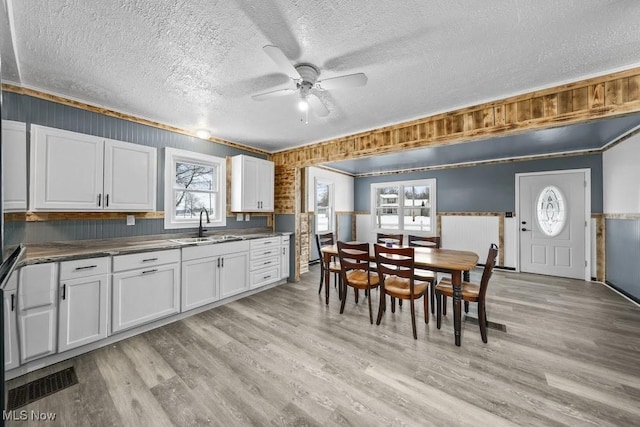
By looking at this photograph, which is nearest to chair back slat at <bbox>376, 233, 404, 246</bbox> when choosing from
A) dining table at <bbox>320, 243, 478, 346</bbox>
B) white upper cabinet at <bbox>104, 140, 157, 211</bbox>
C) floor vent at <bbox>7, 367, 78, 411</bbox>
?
dining table at <bbox>320, 243, 478, 346</bbox>

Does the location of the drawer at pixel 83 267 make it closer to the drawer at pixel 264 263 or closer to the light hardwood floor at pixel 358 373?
the light hardwood floor at pixel 358 373

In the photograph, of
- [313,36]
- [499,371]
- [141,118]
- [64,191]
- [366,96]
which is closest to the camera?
[313,36]

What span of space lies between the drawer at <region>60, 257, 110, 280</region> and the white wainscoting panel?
6.04 m

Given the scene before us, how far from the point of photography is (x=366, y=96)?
2.55 m

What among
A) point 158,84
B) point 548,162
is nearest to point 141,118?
point 158,84

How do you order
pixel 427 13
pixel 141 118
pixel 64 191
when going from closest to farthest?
1. pixel 427 13
2. pixel 64 191
3. pixel 141 118

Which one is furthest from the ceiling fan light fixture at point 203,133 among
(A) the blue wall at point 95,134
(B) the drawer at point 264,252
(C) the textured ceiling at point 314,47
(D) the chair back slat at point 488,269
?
(D) the chair back slat at point 488,269

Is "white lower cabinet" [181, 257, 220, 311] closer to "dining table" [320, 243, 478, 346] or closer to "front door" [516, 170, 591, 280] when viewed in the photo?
"dining table" [320, 243, 478, 346]

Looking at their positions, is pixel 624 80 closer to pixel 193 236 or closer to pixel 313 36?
pixel 313 36

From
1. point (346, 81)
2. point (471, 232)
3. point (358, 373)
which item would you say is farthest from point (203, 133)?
point (471, 232)

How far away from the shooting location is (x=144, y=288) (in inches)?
103

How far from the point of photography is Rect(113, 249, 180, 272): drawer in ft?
7.94

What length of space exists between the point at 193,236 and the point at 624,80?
483cm

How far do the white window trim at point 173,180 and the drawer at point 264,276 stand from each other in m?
0.97
